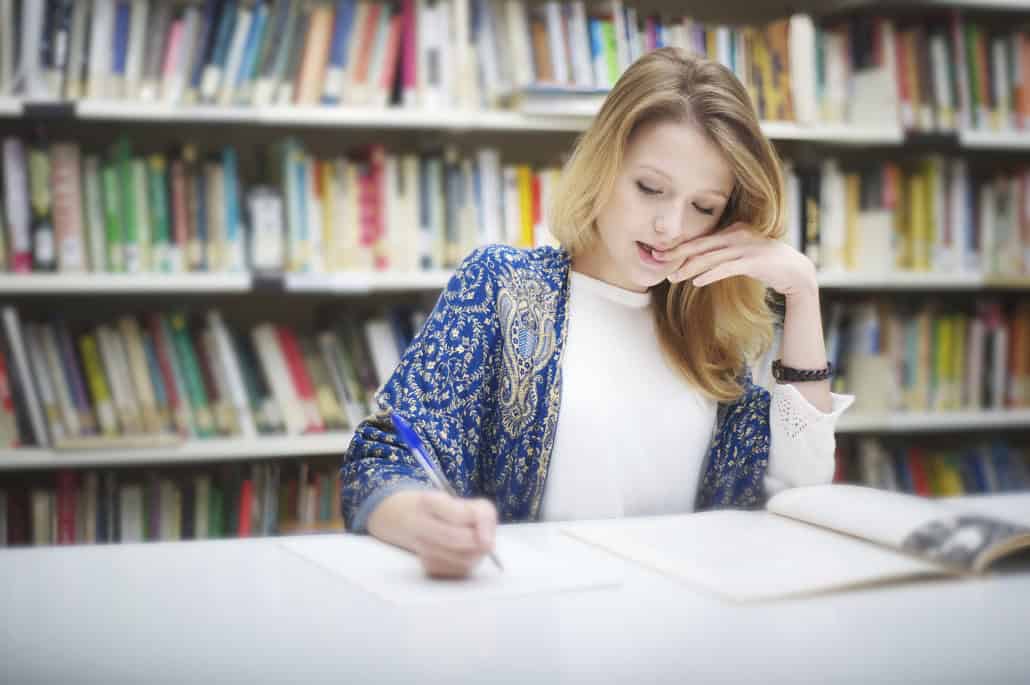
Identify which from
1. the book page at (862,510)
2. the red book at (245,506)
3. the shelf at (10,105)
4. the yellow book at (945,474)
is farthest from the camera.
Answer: the yellow book at (945,474)

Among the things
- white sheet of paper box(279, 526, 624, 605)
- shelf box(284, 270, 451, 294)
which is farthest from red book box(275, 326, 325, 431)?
white sheet of paper box(279, 526, 624, 605)

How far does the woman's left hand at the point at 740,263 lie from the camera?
1.19 meters

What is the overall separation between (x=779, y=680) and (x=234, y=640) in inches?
13.4

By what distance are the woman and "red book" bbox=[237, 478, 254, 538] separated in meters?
0.97

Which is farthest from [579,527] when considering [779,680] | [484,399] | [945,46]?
[945,46]

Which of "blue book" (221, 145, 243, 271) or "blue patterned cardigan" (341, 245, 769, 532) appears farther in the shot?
"blue book" (221, 145, 243, 271)

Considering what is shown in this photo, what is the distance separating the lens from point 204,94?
1.93 m

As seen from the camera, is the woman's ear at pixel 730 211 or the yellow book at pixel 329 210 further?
the yellow book at pixel 329 210

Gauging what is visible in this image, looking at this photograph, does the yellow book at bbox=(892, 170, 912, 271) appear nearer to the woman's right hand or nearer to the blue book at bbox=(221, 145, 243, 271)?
the blue book at bbox=(221, 145, 243, 271)

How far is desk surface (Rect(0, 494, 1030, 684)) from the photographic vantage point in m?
0.59

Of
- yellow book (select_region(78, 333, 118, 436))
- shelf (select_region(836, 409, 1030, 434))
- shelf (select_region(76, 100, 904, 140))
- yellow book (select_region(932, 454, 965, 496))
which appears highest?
shelf (select_region(76, 100, 904, 140))

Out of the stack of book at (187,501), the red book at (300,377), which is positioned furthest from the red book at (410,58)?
the stack of book at (187,501)

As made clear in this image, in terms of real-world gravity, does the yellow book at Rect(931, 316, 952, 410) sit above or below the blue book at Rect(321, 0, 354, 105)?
below

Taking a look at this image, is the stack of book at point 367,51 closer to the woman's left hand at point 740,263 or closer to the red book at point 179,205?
the red book at point 179,205
